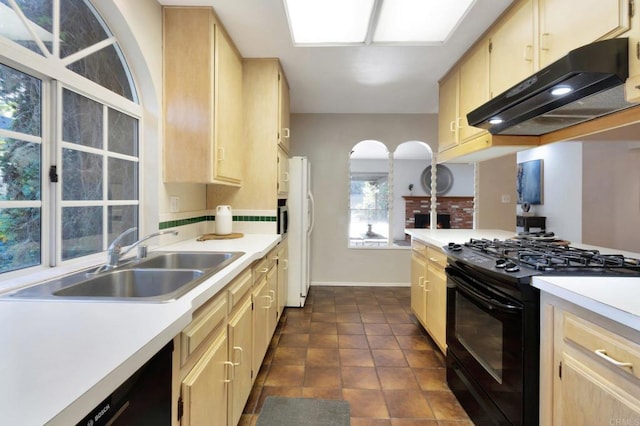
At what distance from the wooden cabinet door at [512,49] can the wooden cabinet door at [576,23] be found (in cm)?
9

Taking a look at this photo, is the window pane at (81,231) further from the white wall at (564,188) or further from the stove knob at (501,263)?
the white wall at (564,188)

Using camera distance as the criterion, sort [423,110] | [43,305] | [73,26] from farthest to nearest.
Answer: [423,110] < [73,26] < [43,305]

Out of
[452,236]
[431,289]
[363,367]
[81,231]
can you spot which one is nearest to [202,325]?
[81,231]

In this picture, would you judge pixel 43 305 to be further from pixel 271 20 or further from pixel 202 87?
pixel 271 20

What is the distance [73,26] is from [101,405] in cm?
173

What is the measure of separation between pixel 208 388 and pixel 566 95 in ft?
6.38

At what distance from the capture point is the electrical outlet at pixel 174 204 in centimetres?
215

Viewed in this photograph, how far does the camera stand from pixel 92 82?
1.56 m

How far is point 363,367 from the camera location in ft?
7.33

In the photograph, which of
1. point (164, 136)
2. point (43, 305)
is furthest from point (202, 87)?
point (43, 305)

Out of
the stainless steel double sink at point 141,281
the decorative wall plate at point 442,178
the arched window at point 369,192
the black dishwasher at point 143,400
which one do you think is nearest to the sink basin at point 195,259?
the stainless steel double sink at point 141,281

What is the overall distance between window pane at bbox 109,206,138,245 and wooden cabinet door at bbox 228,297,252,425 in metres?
0.85

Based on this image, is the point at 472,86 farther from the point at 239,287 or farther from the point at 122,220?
the point at 122,220

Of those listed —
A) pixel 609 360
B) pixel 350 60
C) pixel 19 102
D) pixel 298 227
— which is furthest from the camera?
pixel 298 227
